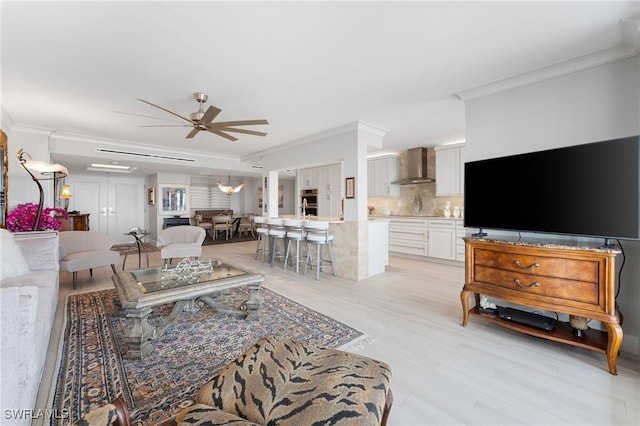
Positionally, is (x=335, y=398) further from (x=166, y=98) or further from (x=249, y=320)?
(x=166, y=98)

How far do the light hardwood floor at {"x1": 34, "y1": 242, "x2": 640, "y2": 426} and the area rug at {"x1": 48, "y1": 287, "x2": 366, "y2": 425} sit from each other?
14 cm

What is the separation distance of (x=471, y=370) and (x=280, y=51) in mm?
2972

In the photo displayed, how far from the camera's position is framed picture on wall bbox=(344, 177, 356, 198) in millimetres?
4520

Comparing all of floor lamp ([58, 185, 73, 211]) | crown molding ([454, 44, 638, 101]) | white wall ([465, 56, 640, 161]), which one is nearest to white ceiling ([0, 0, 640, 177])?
crown molding ([454, 44, 638, 101])

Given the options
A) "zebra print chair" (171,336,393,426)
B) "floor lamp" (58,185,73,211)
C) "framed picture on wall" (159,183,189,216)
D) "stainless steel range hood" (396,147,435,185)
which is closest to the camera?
"zebra print chair" (171,336,393,426)

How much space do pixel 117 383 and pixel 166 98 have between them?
3048 mm

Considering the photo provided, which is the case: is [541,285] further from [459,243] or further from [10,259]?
[10,259]

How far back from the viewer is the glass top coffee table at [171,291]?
2.14 meters

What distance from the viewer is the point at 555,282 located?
85.4 inches

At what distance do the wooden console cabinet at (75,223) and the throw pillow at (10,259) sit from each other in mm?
4300

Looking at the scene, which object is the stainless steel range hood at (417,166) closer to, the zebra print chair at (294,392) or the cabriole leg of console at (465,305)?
the cabriole leg of console at (465,305)

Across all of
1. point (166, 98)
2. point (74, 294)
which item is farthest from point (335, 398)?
point (74, 294)

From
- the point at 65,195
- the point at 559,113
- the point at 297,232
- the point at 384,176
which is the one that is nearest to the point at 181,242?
the point at 297,232

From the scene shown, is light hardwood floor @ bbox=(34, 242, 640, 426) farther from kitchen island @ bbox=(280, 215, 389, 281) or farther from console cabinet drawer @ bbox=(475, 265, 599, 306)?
kitchen island @ bbox=(280, 215, 389, 281)
